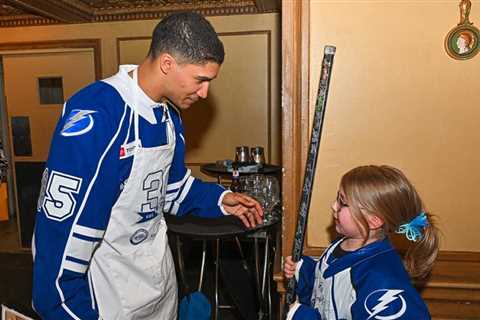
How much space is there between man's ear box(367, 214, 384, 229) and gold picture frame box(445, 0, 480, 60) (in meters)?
0.65

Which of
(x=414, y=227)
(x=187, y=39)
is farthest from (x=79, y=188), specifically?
(x=414, y=227)

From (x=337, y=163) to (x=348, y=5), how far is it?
1.75 ft

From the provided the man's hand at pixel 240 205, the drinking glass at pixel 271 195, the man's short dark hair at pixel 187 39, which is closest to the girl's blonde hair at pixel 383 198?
the man's hand at pixel 240 205

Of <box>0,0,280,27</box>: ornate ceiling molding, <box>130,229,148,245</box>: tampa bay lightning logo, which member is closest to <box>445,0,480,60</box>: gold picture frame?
<box>130,229,148,245</box>: tampa bay lightning logo

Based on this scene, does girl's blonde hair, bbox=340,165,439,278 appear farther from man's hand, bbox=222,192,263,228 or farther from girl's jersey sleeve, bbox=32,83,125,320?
girl's jersey sleeve, bbox=32,83,125,320

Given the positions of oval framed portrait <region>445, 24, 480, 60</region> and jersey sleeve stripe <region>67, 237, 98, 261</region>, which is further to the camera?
oval framed portrait <region>445, 24, 480, 60</region>

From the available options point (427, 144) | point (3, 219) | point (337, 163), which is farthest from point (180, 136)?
point (3, 219)

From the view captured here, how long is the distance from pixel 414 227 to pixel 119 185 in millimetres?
751

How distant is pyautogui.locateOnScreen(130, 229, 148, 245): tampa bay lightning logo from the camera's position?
1107 mm

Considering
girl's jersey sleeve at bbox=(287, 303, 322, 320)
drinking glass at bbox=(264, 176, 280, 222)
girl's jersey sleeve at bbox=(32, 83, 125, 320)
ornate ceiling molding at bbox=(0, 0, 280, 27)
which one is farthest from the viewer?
ornate ceiling molding at bbox=(0, 0, 280, 27)

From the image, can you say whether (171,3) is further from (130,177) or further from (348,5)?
(130,177)

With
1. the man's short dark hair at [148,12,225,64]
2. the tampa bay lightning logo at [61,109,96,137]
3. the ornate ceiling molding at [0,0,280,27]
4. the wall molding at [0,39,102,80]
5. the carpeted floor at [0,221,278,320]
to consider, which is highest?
the ornate ceiling molding at [0,0,280,27]

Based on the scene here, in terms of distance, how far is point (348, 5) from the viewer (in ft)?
4.44

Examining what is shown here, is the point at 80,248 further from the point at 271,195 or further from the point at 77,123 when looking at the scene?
the point at 271,195
